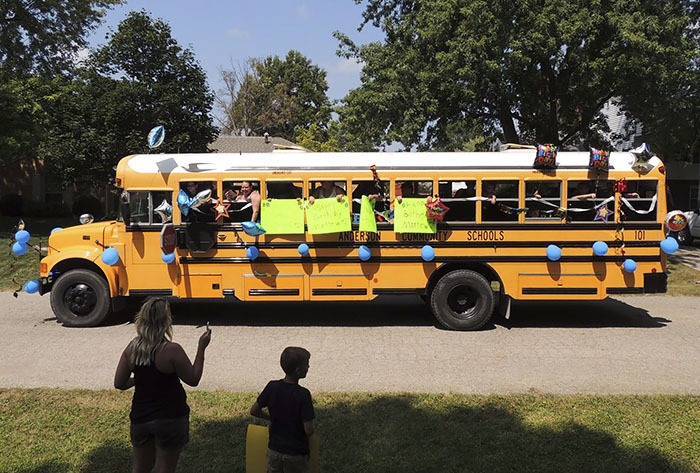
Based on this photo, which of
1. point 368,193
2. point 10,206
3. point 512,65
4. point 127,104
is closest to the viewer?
point 368,193

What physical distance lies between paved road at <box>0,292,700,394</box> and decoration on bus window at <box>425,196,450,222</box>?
174cm

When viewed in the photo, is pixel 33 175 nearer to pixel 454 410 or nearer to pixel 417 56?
pixel 417 56

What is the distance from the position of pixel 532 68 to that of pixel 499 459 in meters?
14.0

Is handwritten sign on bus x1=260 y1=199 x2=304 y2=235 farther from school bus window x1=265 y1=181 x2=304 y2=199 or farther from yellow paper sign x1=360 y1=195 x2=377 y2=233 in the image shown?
yellow paper sign x1=360 y1=195 x2=377 y2=233

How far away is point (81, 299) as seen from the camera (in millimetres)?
8531

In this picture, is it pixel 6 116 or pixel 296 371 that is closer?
pixel 296 371

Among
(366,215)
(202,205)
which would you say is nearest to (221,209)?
(202,205)

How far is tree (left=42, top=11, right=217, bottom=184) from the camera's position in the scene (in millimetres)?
18812

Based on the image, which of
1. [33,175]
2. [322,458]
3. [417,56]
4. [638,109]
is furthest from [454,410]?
[33,175]

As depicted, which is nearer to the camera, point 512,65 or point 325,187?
point 325,187

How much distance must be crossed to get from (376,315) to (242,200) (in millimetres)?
3101

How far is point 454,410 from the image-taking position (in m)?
5.20

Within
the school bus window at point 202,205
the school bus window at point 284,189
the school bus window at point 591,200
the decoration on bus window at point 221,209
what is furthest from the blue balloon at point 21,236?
the school bus window at point 591,200

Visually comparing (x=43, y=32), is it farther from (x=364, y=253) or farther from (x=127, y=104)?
(x=364, y=253)
